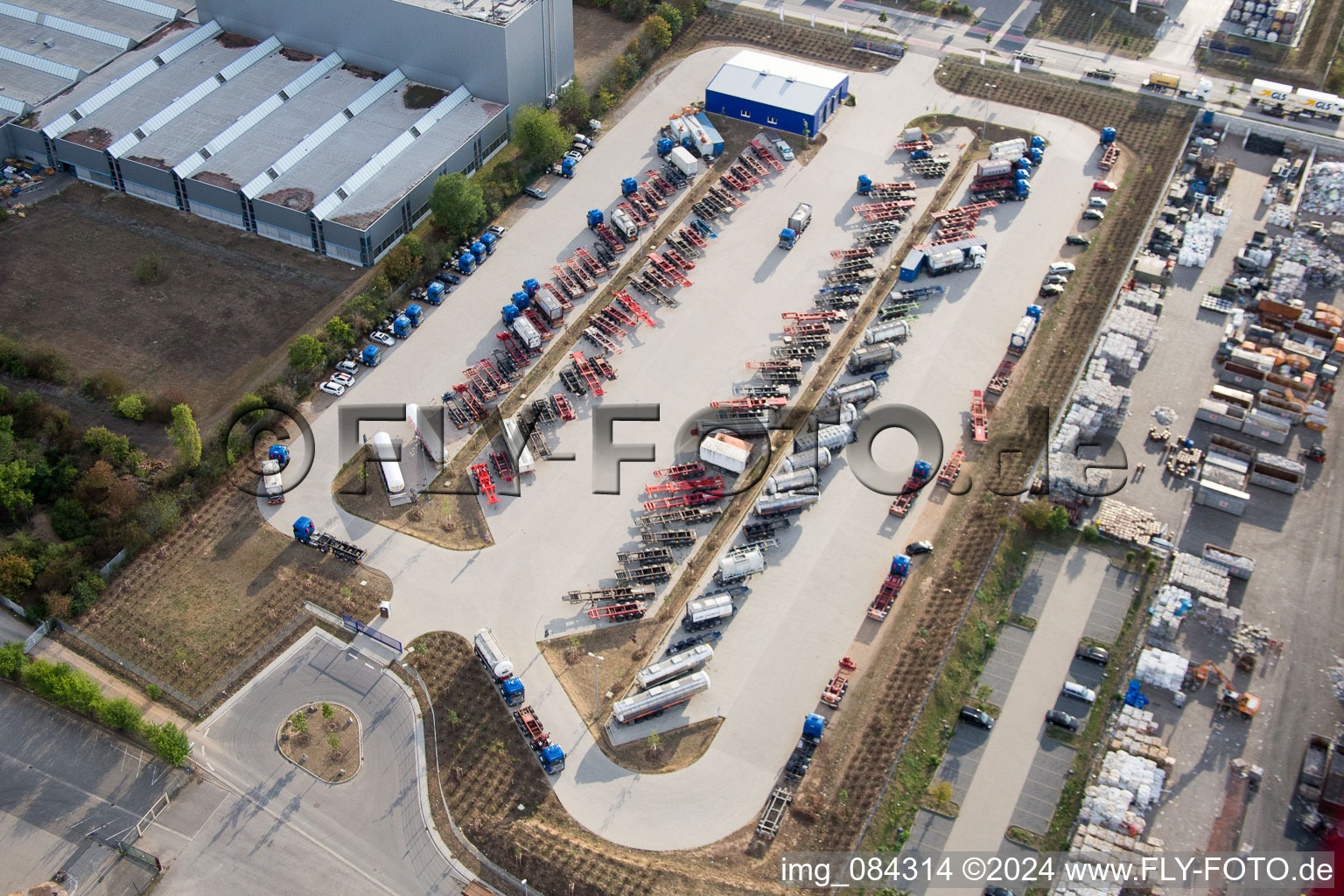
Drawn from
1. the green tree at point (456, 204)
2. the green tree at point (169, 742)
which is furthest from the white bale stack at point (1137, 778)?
the green tree at point (456, 204)

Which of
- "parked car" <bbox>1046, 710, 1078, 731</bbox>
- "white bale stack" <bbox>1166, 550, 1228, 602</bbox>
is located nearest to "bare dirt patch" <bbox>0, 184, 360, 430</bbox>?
"parked car" <bbox>1046, 710, 1078, 731</bbox>

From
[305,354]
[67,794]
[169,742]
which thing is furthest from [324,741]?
[305,354]

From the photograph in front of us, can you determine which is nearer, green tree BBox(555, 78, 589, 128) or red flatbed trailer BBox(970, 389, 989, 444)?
red flatbed trailer BBox(970, 389, 989, 444)

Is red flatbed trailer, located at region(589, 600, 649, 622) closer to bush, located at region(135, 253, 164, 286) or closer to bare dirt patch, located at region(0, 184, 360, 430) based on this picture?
bare dirt patch, located at region(0, 184, 360, 430)

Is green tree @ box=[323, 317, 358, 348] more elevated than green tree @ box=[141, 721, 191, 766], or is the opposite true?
green tree @ box=[323, 317, 358, 348]

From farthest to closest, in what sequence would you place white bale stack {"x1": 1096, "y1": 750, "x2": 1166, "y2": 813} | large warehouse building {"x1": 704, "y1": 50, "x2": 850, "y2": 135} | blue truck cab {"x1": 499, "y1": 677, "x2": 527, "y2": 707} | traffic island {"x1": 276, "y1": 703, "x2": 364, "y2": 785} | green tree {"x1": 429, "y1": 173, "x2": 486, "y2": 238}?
1. large warehouse building {"x1": 704, "y1": 50, "x2": 850, "y2": 135}
2. green tree {"x1": 429, "y1": 173, "x2": 486, "y2": 238}
3. blue truck cab {"x1": 499, "y1": 677, "x2": 527, "y2": 707}
4. traffic island {"x1": 276, "y1": 703, "x2": 364, "y2": 785}
5. white bale stack {"x1": 1096, "y1": 750, "x2": 1166, "y2": 813}

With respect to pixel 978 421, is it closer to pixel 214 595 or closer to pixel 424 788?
pixel 424 788

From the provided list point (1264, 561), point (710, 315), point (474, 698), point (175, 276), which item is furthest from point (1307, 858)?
point (175, 276)
